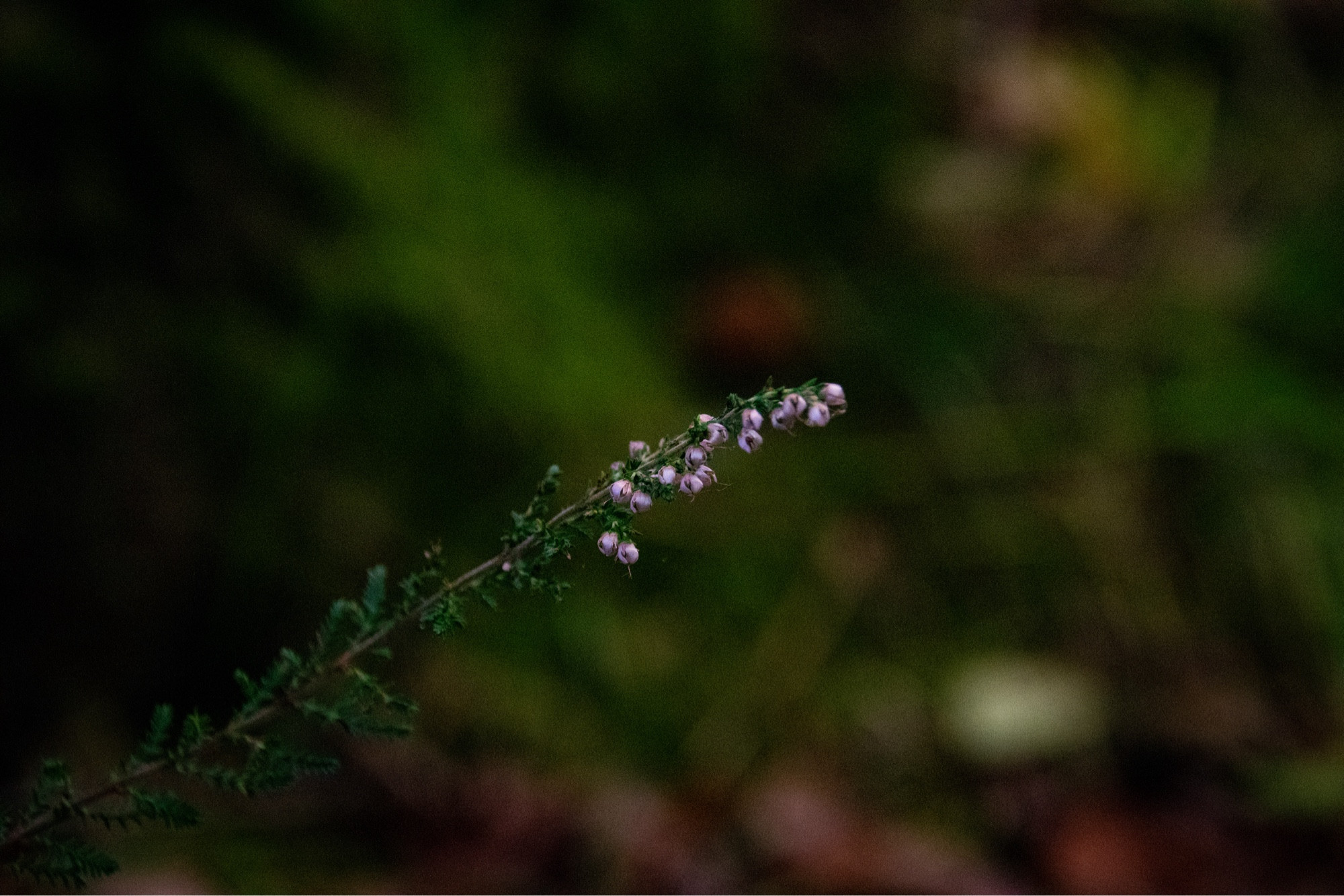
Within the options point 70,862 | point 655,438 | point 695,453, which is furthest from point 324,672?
point 655,438

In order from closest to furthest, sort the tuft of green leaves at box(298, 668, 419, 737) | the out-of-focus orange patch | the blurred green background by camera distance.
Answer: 1. the tuft of green leaves at box(298, 668, 419, 737)
2. the blurred green background
3. the out-of-focus orange patch

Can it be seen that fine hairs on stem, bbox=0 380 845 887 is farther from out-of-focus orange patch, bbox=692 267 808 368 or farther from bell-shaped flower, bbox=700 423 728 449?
out-of-focus orange patch, bbox=692 267 808 368

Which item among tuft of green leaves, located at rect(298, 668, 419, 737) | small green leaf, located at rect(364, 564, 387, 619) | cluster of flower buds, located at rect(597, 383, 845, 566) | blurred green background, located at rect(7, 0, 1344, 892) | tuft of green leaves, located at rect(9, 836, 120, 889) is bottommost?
tuft of green leaves, located at rect(9, 836, 120, 889)

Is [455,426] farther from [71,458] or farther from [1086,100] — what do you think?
[1086,100]

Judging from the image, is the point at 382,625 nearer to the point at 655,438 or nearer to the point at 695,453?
the point at 695,453

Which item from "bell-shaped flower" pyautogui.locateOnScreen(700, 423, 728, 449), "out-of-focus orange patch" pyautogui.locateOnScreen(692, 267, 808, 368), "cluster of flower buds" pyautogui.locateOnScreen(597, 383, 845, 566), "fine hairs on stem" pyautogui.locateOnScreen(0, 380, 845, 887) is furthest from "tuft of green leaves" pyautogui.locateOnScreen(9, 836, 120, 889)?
"out-of-focus orange patch" pyautogui.locateOnScreen(692, 267, 808, 368)

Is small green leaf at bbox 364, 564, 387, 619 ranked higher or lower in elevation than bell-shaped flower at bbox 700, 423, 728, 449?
lower

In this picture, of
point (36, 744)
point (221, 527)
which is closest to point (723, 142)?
point (221, 527)

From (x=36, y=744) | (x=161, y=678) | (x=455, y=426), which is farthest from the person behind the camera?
(x=455, y=426)

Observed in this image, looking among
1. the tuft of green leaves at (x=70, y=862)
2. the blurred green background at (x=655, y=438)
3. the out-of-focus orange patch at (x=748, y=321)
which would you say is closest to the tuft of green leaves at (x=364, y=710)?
the tuft of green leaves at (x=70, y=862)
